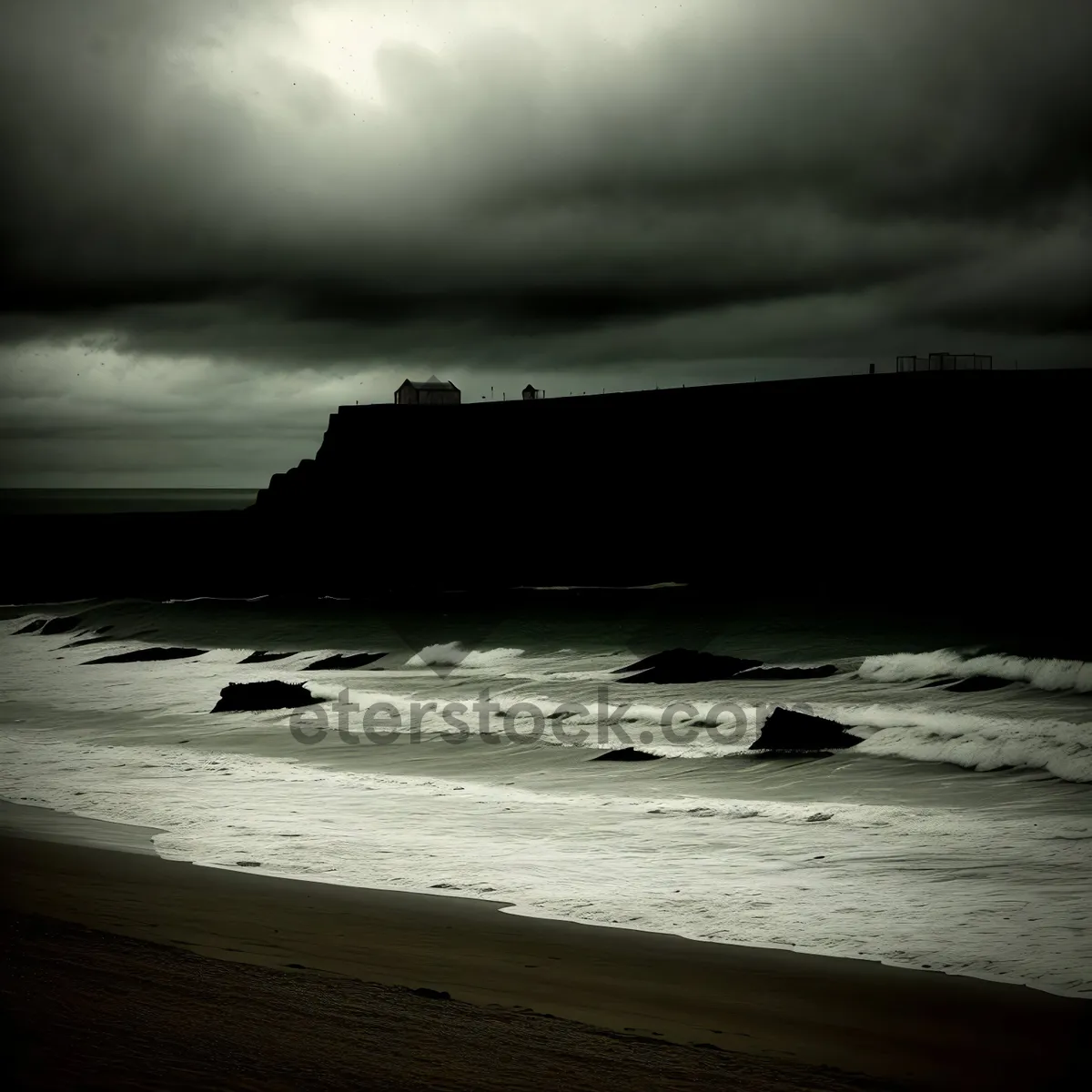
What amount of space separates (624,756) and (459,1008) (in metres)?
8.80

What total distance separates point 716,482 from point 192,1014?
44101 millimetres

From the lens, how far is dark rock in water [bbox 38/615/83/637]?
40250mm

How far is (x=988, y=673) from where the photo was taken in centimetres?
1970

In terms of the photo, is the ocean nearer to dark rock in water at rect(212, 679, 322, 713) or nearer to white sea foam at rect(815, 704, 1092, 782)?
white sea foam at rect(815, 704, 1092, 782)

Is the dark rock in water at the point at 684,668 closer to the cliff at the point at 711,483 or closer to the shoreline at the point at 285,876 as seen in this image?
the shoreline at the point at 285,876

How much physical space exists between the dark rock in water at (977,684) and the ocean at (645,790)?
0.39ft

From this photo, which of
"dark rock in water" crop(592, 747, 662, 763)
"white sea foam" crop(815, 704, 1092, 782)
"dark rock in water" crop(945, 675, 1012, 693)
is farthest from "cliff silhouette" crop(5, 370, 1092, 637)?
"dark rock in water" crop(592, 747, 662, 763)

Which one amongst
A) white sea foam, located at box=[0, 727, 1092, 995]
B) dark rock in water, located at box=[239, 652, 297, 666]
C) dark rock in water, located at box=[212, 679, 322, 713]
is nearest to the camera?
white sea foam, located at box=[0, 727, 1092, 995]

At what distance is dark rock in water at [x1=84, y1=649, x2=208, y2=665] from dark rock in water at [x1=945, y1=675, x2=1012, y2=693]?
20.7 m

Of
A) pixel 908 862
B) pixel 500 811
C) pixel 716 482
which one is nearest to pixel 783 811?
pixel 908 862

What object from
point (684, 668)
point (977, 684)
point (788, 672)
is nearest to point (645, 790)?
point (684, 668)

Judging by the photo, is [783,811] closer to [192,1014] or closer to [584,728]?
[584,728]

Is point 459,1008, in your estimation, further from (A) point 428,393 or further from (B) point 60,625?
(A) point 428,393

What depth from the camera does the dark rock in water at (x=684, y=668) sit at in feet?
66.7
